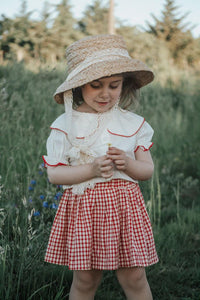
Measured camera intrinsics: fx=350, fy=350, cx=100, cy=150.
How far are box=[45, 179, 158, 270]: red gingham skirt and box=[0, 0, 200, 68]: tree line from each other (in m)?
Answer: 6.16

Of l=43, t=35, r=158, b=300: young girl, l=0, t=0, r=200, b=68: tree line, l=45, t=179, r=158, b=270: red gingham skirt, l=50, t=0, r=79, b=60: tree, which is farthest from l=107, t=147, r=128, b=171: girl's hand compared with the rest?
l=50, t=0, r=79, b=60: tree

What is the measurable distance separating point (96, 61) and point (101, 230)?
869 mm

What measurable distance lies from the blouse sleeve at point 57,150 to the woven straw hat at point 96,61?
0.24 m

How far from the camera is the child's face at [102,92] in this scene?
5.95 feet

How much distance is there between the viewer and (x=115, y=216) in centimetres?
177

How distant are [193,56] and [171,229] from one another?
17220mm

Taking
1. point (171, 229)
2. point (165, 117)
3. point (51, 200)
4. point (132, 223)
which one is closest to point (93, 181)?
point (132, 223)

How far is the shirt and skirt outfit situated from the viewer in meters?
1.75

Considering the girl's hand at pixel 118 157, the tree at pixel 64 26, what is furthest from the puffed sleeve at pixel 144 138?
Result: the tree at pixel 64 26

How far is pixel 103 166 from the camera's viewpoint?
1.68 metres

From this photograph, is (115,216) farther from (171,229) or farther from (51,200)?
(171,229)

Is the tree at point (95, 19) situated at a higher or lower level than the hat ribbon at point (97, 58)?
higher

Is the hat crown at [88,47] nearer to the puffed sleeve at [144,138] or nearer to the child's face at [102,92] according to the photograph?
the child's face at [102,92]

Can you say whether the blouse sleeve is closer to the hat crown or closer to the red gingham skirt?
the red gingham skirt
